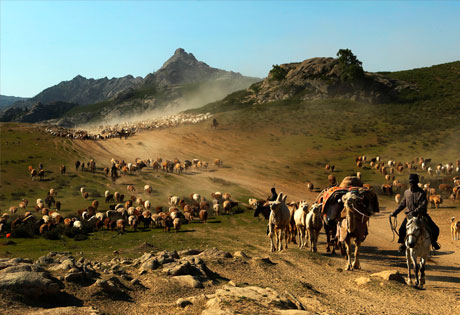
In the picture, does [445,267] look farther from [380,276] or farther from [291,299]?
[291,299]

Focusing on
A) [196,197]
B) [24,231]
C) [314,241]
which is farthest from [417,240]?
[196,197]

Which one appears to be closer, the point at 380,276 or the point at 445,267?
the point at 380,276

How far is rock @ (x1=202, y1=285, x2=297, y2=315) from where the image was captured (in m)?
8.08

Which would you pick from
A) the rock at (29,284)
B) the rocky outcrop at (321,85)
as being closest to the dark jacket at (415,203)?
the rock at (29,284)

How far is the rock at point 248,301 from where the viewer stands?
8.08 meters

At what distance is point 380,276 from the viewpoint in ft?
38.1

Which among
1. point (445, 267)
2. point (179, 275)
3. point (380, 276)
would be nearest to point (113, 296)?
point (179, 275)

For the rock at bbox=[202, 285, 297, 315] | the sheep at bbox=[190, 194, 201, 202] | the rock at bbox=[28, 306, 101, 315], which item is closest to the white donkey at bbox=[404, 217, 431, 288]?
the rock at bbox=[202, 285, 297, 315]

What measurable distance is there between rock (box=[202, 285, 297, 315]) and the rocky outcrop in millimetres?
83949

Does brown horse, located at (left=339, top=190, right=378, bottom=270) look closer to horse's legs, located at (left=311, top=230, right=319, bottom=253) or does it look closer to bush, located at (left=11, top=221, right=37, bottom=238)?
horse's legs, located at (left=311, top=230, right=319, bottom=253)

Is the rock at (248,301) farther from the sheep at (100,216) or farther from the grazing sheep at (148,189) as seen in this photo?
the grazing sheep at (148,189)

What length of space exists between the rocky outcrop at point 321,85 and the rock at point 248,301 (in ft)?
275

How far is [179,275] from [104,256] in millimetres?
7537

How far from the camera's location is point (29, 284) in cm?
834
